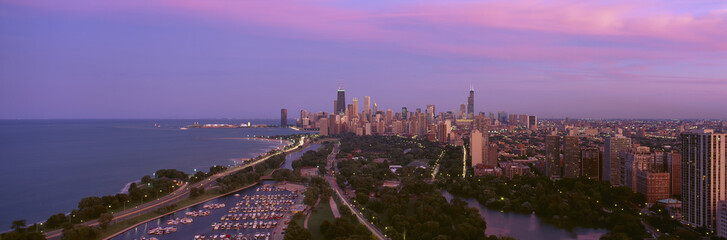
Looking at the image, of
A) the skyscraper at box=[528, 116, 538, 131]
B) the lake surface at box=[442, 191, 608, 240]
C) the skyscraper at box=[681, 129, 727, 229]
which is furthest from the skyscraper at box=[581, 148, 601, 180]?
the skyscraper at box=[528, 116, 538, 131]

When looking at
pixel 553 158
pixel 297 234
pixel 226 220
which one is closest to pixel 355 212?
pixel 297 234

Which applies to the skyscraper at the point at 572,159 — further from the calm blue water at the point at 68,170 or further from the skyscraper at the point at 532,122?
the skyscraper at the point at 532,122

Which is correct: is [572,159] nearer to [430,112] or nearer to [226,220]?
[226,220]

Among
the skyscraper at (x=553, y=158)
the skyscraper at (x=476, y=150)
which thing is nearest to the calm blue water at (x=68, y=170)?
the skyscraper at (x=476, y=150)

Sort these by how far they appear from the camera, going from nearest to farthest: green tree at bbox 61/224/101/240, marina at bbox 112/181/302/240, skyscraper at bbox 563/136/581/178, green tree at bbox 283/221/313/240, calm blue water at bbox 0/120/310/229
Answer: green tree at bbox 283/221/313/240, green tree at bbox 61/224/101/240, marina at bbox 112/181/302/240, calm blue water at bbox 0/120/310/229, skyscraper at bbox 563/136/581/178

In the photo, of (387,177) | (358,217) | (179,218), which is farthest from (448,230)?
(387,177)

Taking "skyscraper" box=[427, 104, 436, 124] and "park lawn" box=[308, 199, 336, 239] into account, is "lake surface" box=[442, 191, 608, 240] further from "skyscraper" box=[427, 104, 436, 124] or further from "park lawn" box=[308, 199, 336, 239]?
"skyscraper" box=[427, 104, 436, 124]

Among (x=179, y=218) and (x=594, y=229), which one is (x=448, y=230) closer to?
(x=594, y=229)
